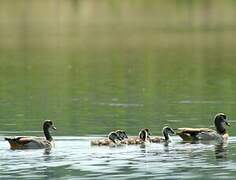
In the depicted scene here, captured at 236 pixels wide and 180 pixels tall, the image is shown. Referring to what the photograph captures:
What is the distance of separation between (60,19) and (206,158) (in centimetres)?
8986

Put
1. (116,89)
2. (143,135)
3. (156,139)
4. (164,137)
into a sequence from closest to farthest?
(143,135)
(156,139)
(164,137)
(116,89)

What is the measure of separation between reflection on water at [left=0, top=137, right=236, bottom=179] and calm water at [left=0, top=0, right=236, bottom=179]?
0.9 inches

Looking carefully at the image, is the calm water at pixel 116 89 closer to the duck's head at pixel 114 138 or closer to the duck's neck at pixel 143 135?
the duck's neck at pixel 143 135

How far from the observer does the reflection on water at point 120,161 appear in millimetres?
23406

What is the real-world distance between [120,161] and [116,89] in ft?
60.2

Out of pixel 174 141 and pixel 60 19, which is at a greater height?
pixel 60 19

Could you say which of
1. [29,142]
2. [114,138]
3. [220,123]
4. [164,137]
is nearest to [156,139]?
[164,137]

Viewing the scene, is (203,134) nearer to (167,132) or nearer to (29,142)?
(167,132)

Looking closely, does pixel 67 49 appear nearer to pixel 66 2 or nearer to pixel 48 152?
pixel 48 152

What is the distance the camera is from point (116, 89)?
43.4 m

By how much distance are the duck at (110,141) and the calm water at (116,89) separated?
0.30 m

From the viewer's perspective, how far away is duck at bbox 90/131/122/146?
89.4ft

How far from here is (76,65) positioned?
58375mm

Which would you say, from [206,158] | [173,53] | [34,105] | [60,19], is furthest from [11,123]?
[60,19]
